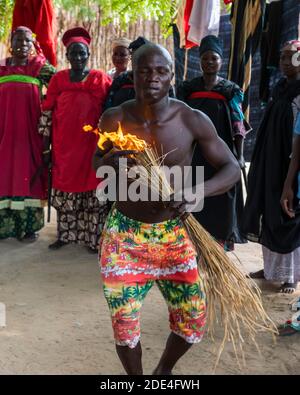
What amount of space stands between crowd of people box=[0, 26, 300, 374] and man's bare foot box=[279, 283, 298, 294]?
0.04ft

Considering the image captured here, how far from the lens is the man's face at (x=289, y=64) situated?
3.96 meters

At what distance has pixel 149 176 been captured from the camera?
2271 millimetres

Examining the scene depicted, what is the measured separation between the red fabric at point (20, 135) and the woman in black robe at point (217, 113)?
1700mm

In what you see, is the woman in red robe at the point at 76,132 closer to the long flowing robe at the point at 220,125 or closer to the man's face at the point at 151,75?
the long flowing robe at the point at 220,125

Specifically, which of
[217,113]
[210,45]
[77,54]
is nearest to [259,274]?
[217,113]

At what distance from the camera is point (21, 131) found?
5.32 meters

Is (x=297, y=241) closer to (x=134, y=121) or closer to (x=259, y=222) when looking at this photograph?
(x=259, y=222)

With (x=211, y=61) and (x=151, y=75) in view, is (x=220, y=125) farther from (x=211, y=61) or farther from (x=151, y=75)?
(x=151, y=75)

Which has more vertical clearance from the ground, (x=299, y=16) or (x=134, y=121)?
(x=299, y=16)

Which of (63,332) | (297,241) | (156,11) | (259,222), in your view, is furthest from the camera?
(156,11)

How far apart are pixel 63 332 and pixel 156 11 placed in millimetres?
6116

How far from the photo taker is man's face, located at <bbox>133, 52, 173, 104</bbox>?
223 centimetres

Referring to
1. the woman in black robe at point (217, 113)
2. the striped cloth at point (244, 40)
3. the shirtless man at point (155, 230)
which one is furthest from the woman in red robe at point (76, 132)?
the shirtless man at point (155, 230)
